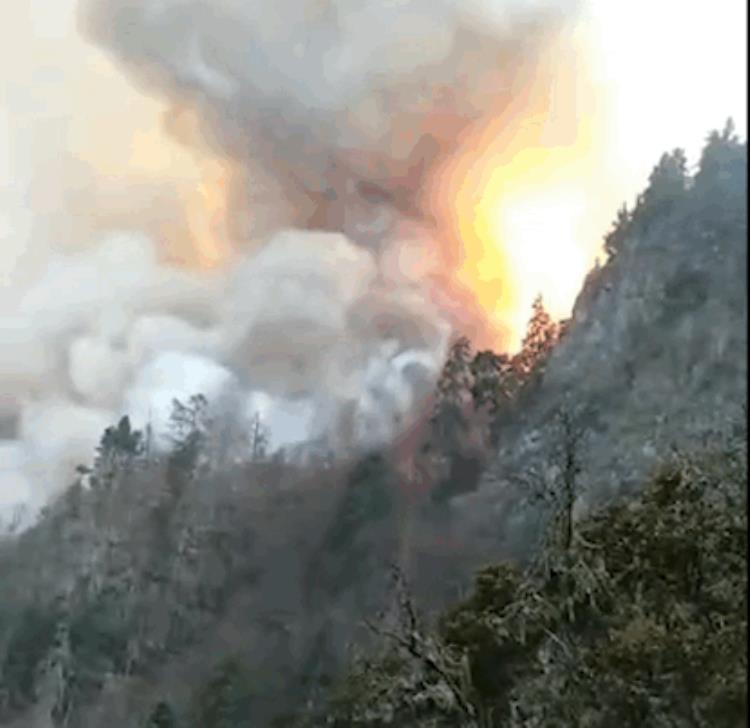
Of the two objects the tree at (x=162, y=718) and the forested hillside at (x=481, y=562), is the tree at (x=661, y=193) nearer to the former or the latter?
the forested hillside at (x=481, y=562)

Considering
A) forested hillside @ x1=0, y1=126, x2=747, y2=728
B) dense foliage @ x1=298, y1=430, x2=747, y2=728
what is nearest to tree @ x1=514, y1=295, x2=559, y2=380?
forested hillside @ x1=0, y1=126, x2=747, y2=728

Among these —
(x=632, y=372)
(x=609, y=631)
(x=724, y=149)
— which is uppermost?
(x=632, y=372)

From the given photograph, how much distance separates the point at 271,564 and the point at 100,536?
24539mm

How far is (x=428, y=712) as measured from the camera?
22.1 metres

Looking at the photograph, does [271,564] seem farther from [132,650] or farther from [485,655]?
[485,655]

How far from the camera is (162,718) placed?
57.6 m

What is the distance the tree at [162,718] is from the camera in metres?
57.3

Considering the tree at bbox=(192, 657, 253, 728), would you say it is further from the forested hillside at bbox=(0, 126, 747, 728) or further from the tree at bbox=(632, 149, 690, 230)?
the tree at bbox=(632, 149, 690, 230)

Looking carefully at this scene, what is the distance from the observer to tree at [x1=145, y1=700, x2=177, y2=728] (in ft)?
188

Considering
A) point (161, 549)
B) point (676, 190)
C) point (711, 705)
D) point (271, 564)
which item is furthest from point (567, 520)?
point (161, 549)

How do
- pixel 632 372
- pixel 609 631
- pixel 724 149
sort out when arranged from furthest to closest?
pixel 632 372
pixel 609 631
pixel 724 149

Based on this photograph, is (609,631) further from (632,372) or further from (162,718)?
(632,372)

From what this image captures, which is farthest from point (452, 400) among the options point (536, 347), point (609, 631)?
point (609, 631)

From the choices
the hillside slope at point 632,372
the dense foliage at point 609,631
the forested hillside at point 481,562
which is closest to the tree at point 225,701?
the forested hillside at point 481,562
